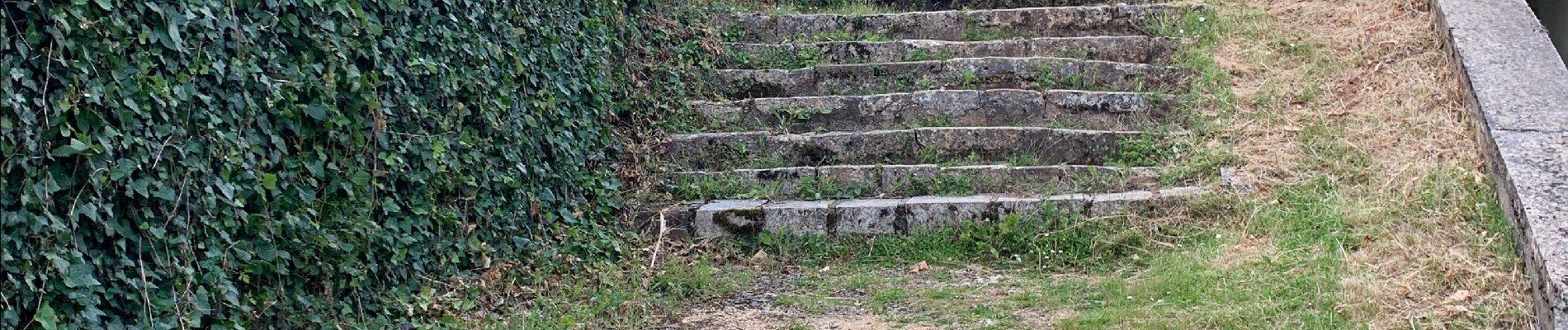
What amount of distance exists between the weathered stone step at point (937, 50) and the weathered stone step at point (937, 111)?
0.60 m

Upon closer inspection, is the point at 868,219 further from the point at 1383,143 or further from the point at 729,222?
the point at 1383,143

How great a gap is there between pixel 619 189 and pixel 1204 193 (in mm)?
2359

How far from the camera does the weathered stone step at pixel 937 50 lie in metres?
6.76

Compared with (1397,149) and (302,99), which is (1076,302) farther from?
(302,99)

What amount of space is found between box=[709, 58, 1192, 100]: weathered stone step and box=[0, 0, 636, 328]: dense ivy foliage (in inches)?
60.8

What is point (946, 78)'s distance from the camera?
6.47 m

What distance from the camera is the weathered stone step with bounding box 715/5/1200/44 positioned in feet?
23.8

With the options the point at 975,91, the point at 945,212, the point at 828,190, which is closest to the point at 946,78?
the point at 975,91

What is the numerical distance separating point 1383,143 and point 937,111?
1.95m

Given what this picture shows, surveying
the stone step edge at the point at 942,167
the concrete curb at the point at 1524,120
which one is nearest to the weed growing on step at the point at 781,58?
the stone step edge at the point at 942,167

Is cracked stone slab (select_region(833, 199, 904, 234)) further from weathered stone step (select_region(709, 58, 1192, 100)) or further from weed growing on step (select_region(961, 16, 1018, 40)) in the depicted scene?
weed growing on step (select_region(961, 16, 1018, 40))

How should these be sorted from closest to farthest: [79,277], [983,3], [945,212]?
[79,277] → [945,212] → [983,3]

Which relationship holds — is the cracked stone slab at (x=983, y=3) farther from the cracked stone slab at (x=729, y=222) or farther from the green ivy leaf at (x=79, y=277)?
the green ivy leaf at (x=79, y=277)

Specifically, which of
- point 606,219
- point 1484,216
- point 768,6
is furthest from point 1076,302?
point 768,6
